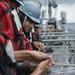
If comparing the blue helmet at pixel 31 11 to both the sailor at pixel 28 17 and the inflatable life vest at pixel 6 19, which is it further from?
the inflatable life vest at pixel 6 19

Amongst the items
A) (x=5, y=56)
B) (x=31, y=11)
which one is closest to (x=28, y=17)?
(x=31, y=11)

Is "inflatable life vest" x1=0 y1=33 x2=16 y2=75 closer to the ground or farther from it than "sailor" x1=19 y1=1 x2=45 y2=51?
closer to the ground

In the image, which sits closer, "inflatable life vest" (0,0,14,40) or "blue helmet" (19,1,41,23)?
"inflatable life vest" (0,0,14,40)

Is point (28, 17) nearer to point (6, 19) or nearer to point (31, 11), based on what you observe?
point (31, 11)

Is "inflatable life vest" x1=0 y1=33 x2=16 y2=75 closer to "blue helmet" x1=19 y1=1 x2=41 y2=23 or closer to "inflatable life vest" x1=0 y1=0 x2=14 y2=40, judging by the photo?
"inflatable life vest" x1=0 y1=0 x2=14 y2=40

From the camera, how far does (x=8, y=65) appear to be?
3.01m

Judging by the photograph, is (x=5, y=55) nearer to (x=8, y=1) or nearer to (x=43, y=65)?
(x=43, y=65)

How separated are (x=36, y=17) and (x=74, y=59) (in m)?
6.62

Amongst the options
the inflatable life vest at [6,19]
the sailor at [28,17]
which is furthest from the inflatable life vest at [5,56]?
the sailor at [28,17]

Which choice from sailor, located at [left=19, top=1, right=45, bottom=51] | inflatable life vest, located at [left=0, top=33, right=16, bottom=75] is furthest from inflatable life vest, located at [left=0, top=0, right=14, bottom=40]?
inflatable life vest, located at [left=0, top=33, right=16, bottom=75]

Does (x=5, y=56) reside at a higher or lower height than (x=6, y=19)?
lower

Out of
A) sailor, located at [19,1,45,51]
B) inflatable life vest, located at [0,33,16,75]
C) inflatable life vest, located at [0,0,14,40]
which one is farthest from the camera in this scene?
sailor, located at [19,1,45,51]

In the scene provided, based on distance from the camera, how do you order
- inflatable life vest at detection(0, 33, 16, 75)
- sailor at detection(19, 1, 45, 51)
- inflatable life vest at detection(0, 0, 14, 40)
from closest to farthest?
inflatable life vest at detection(0, 33, 16, 75)
inflatable life vest at detection(0, 0, 14, 40)
sailor at detection(19, 1, 45, 51)

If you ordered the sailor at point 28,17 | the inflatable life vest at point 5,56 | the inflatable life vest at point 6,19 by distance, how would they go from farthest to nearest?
1. the sailor at point 28,17
2. the inflatable life vest at point 6,19
3. the inflatable life vest at point 5,56
